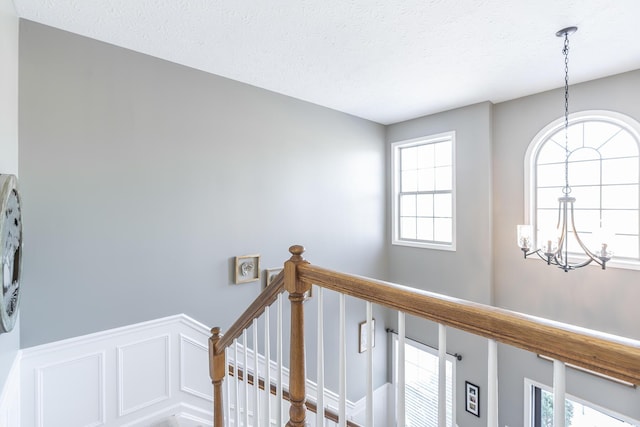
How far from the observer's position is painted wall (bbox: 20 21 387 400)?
2.08 meters

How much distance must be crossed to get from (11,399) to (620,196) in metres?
→ 4.99

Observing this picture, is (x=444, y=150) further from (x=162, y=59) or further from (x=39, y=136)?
(x=39, y=136)

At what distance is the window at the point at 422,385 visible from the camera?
317 cm

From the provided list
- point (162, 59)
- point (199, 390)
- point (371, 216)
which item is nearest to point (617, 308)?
point (371, 216)

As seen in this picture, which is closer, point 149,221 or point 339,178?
point 149,221

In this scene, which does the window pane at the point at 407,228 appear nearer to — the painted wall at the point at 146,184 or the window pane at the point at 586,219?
the painted wall at the point at 146,184

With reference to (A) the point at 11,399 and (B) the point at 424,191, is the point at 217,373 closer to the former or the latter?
(A) the point at 11,399

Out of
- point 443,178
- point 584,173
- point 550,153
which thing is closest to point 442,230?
point 443,178

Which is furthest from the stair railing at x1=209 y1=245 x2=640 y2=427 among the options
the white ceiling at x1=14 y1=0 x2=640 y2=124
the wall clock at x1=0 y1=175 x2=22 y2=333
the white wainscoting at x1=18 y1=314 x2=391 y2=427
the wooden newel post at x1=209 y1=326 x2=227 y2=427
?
the white ceiling at x1=14 y1=0 x2=640 y2=124

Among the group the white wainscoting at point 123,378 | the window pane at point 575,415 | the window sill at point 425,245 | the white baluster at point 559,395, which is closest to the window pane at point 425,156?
the window sill at point 425,245

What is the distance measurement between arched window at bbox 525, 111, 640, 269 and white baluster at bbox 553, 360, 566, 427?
2.32 meters

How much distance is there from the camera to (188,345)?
2.67 meters

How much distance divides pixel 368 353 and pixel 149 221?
221cm

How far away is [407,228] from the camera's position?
455cm
